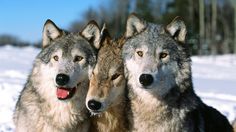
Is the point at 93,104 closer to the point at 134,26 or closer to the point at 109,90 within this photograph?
the point at 109,90

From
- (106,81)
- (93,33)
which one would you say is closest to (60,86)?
(106,81)

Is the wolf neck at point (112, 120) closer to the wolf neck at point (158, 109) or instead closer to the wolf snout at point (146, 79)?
the wolf neck at point (158, 109)

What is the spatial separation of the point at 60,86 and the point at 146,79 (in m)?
1.07

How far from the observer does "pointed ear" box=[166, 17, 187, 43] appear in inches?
237

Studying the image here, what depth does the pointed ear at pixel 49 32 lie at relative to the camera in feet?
20.3

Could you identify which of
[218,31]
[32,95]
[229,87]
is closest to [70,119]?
[32,95]

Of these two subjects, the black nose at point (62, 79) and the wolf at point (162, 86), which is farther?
the wolf at point (162, 86)

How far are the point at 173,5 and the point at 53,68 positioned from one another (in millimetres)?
48174

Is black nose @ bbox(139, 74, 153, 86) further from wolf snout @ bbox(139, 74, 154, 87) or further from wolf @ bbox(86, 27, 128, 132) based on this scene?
wolf @ bbox(86, 27, 128, 132)

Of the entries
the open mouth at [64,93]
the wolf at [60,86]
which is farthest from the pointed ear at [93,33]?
the open mouth at [64,93]

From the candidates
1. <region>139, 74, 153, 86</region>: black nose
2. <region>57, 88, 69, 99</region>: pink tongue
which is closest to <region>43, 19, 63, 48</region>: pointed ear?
<region>57, 88, 69, 99</region>: pink tongue

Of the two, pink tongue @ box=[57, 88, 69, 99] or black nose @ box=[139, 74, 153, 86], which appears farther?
pink tongue @ box=[57, 88, 69, 99]

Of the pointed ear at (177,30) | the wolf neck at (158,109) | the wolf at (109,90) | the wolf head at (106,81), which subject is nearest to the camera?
the wolf head at (106,81)

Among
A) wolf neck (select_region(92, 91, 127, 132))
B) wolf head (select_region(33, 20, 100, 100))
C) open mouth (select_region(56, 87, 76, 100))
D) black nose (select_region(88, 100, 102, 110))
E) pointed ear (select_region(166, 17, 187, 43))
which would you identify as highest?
pointed ear (select_region(166, 17, 187, 43))
